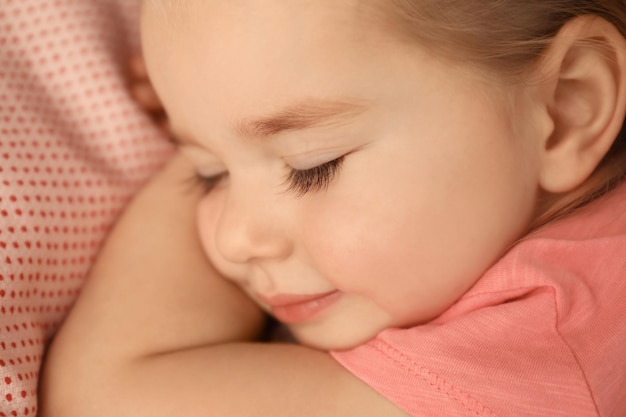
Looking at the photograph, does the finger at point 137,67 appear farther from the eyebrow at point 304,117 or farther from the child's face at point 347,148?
the eyebrow at point 304,117

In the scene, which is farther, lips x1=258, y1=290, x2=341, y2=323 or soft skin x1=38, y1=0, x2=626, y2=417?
lips x1=258, y1=290, x2=341, y2=323

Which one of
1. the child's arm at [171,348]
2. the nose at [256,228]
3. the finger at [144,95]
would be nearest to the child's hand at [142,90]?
the finger at [144,95]

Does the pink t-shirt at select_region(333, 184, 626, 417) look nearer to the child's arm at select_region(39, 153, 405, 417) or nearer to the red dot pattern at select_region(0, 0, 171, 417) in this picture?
the child's arm at select_region(39, 153, 405, 417)

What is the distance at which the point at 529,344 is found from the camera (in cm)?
90

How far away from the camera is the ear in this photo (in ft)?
3.11

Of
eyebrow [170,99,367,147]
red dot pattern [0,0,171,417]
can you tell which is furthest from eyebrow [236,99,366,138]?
red dot pattern [0,0,171,417]

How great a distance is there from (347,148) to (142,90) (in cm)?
50

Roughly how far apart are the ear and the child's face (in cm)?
4

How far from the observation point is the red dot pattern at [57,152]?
1.01 m

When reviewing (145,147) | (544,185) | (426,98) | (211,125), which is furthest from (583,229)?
(145,147)

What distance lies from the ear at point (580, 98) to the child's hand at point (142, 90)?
62cm

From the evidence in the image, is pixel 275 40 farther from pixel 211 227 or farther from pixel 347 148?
pixel 211 227

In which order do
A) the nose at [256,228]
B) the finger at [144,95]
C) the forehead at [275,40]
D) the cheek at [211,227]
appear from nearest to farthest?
the forehead at [275,40] → the nose at [256,228] → the cheek at [211,227] → the finger at [144,95]

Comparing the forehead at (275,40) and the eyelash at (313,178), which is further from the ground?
the forehead at (275,40)
